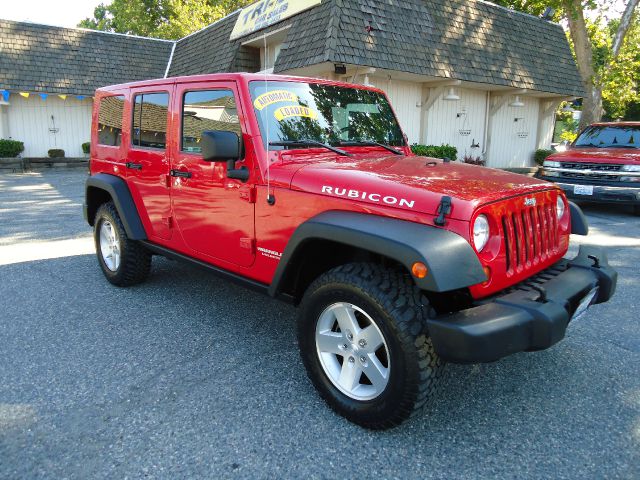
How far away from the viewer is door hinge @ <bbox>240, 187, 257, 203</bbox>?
3.00 m

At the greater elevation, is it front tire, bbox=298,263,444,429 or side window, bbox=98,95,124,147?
side window, bbox=98,95,124,147

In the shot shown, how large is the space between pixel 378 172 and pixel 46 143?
1957 centimetres

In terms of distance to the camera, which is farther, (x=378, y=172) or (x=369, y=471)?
(x=378, y=172)

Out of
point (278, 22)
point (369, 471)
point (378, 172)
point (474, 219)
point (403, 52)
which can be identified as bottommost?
point (369, 471)

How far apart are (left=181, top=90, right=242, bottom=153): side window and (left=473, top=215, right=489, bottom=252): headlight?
159 centimetres

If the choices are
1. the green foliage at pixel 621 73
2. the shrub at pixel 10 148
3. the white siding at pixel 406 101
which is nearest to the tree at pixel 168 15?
the shrub at pixel 10 148

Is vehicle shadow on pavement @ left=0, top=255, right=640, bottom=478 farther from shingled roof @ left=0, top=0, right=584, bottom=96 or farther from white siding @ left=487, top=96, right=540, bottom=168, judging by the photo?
white siding @ left=487, top=96, right=540, bottom=168

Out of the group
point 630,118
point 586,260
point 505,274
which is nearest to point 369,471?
point 505,274

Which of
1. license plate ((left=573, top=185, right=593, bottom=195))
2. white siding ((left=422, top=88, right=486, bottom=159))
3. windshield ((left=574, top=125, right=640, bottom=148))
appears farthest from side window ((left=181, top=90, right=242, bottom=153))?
white siding ((left=422, top=88, right=486, bottom=159))

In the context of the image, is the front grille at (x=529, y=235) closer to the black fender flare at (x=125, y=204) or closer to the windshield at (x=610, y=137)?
the black fender flare at (x=125, y=204)

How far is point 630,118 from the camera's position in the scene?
1346 inches

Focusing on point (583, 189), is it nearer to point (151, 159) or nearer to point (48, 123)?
point (151, 159)

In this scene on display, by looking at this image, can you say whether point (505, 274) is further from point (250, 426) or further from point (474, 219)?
point (250, 426)

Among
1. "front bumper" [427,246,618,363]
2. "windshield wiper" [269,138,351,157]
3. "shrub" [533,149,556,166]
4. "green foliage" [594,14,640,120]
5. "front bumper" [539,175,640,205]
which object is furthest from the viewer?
"shrub" [533,149,556,166]
